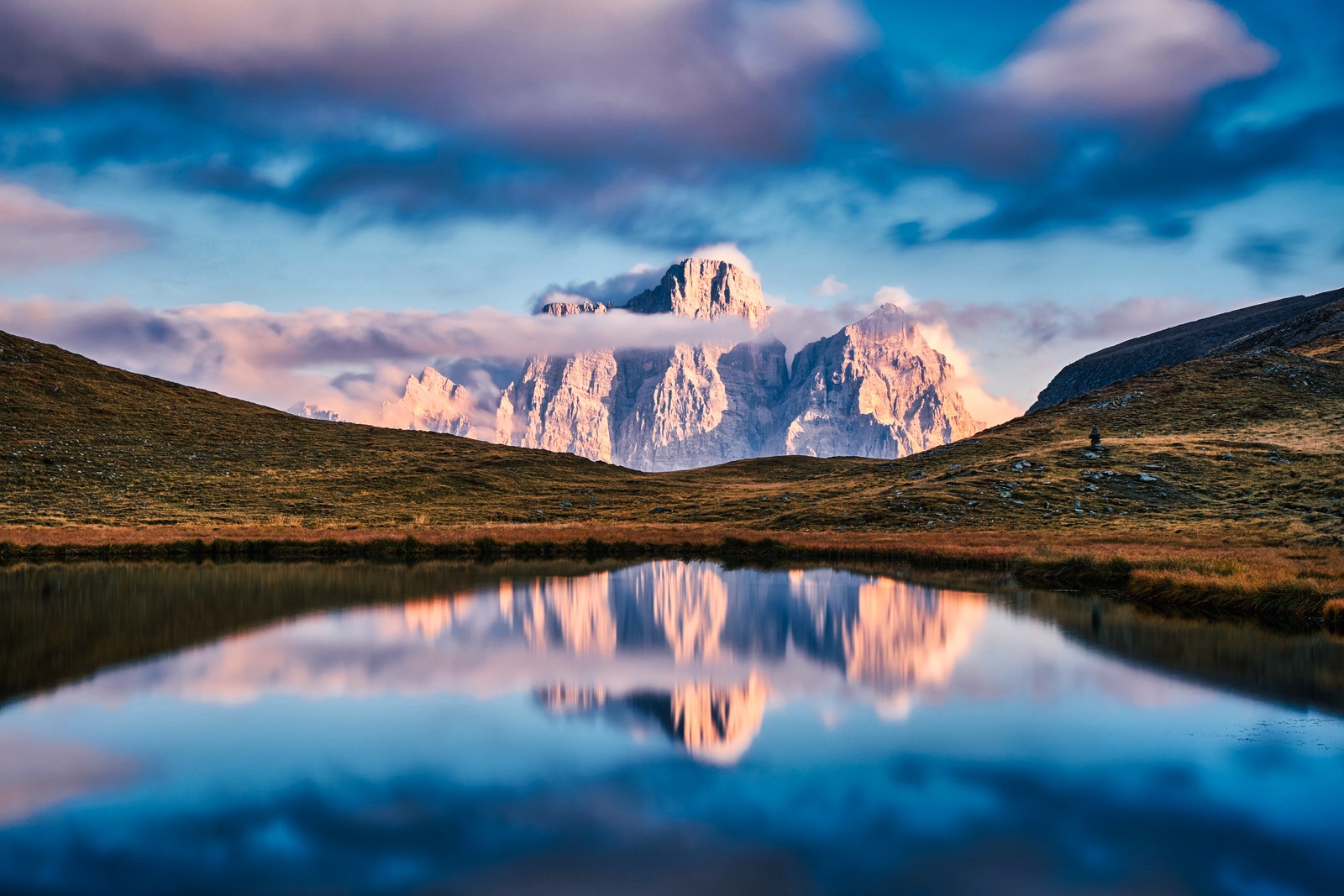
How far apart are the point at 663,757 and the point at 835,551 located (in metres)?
45.1

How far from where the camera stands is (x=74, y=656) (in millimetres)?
23219

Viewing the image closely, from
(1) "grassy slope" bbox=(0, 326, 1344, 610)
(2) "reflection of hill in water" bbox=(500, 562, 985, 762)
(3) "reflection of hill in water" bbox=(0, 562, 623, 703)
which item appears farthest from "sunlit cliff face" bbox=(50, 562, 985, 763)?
(1) "grassy slope" bbox=(0, 326, 1344, 610)

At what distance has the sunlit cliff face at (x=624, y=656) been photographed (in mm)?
19750

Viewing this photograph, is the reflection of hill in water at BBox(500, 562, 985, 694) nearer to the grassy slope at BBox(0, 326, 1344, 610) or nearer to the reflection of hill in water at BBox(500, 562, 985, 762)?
the reflection of hill in water at BBox(500, 562, 985, 762)

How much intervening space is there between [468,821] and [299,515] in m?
72.5

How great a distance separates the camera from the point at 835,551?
59.2 m

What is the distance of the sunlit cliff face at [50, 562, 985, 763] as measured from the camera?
64.8ft

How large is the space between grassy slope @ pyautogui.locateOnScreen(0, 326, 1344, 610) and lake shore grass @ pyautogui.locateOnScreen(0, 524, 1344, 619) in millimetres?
312

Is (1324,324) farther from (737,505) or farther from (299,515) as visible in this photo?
(299,515)

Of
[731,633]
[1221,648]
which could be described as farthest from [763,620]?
[1221,648]

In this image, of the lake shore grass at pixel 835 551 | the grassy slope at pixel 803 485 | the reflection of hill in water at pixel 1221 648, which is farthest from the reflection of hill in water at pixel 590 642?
the grassy slope at pixel 803 485

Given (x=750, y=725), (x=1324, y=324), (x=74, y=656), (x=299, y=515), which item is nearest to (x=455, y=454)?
(x=299, y=515)

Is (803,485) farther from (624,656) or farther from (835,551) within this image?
(624,656)

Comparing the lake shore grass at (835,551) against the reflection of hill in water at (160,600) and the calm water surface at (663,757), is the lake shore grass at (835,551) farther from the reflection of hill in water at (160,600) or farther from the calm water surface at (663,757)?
the reflection of hill in water at (160,600)
